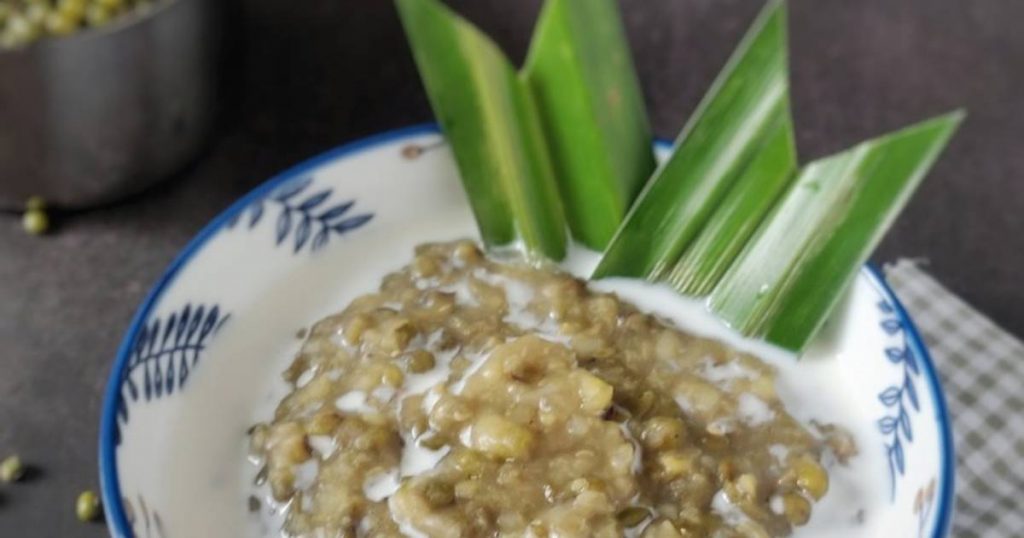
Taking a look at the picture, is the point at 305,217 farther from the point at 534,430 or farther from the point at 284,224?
the point at 534,430

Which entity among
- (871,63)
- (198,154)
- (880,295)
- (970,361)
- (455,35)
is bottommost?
(970,361)

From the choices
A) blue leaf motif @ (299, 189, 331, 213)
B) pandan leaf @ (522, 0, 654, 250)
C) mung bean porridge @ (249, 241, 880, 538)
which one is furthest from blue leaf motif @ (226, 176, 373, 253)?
pandan leaf @ (522, 0, 654, 250)

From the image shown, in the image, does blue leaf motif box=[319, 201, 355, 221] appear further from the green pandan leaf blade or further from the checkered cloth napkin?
the checkered cloth napkin

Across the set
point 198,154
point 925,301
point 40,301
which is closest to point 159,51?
point 198,154

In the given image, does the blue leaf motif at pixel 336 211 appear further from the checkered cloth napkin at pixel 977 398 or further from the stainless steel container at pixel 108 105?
the checkered cloth napkin at pixel 977 398

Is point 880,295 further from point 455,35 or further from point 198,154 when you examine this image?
point 198,154

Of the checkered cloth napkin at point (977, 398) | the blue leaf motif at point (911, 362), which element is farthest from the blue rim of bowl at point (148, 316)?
the checkered cloth napkin at point (977, 398)
